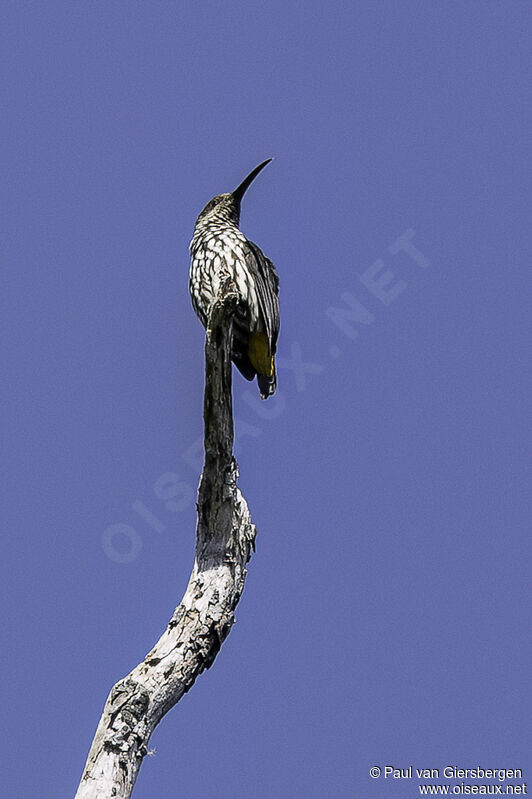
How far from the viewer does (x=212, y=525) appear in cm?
429

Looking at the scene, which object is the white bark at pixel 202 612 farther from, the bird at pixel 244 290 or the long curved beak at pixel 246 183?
the long curved beak at pixel 246 183

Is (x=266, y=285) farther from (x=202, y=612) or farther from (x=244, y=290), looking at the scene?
(x=202, y=612)

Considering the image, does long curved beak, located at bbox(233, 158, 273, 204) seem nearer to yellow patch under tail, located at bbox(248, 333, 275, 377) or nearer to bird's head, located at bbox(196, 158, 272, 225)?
bird's head, located at bbox(196, 158, 272, 225)

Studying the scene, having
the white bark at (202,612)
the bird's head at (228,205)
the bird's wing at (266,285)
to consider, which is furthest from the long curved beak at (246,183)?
the white bark at (202,612)

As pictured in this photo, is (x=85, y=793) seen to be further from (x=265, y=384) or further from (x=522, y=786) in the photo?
(x=522, y=786)

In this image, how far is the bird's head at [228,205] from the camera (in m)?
6.80

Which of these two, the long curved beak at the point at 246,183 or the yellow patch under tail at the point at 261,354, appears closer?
the yellow patch under tail at the point at 261,354

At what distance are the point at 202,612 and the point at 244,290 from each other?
2.12 meters

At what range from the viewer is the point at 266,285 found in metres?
5.69

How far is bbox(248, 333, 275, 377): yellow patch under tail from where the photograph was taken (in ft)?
17.6

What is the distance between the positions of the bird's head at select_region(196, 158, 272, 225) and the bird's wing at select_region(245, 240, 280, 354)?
0.89 metres

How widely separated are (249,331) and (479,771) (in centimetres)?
324

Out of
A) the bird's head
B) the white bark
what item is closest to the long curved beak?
the bird's head

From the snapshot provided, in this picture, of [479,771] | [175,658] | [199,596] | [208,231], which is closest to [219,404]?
[199,596]
